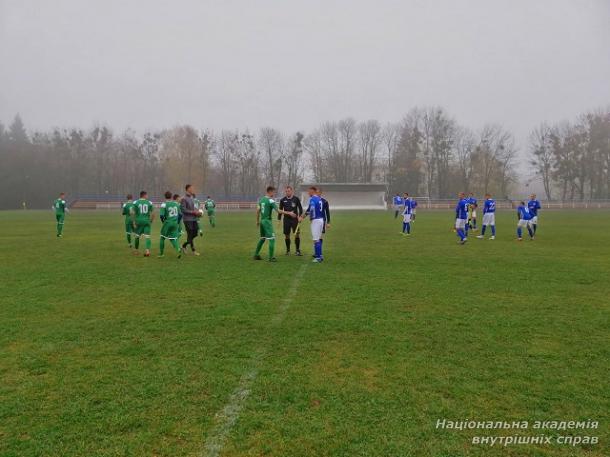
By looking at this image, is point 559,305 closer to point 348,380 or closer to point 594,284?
point 594,284

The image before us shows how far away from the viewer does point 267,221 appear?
1116cm

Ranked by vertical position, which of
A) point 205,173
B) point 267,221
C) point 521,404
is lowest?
point 521,404

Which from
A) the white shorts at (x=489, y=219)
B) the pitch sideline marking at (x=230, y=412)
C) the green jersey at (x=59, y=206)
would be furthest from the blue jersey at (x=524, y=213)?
the green jersey at (x=59, y=206)

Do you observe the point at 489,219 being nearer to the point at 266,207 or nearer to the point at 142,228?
the point at 266,207

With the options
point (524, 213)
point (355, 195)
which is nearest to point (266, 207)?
point (524, 213)

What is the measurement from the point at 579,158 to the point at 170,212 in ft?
257

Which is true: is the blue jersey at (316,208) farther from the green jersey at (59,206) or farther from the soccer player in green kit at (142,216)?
the green jersey at (59,206)

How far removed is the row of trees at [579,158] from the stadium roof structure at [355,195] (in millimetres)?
34802

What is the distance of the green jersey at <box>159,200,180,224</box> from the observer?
11.9 m

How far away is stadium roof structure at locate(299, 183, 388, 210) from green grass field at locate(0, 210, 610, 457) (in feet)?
163

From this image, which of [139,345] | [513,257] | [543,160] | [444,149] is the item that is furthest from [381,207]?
[139,345]

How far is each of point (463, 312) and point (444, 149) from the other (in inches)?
2960

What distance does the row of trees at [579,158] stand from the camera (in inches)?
2702

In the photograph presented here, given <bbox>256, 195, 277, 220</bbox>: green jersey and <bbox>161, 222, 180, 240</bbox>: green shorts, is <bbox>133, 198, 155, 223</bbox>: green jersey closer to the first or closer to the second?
<bbox>161, 222, 180, 240</bbox>: green shorts
